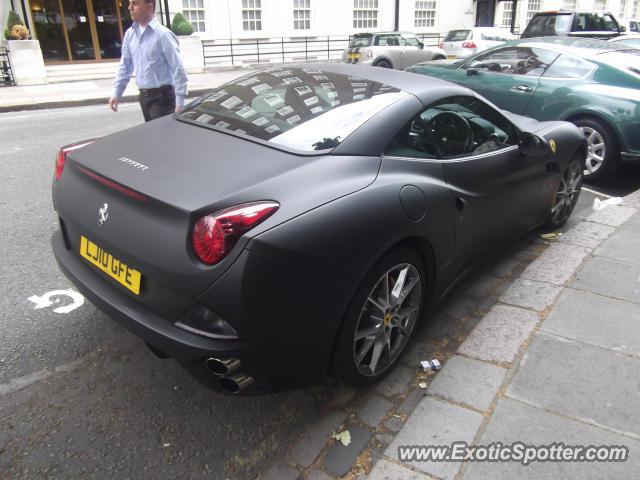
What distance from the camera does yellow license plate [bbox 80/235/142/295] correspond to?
2244mm

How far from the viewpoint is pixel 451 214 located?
291 centimetres

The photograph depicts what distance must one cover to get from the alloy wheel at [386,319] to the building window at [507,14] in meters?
33.4

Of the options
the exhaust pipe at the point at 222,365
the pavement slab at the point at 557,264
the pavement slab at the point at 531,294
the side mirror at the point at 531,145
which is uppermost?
the side mirror at the point at 531,145

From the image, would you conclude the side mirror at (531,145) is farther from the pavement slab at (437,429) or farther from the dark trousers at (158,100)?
the dark trousers at (158,100)

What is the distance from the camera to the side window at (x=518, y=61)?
266 inches

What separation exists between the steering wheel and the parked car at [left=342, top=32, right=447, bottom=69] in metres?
14.0

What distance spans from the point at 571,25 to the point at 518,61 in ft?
31.3

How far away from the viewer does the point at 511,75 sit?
6902 mm

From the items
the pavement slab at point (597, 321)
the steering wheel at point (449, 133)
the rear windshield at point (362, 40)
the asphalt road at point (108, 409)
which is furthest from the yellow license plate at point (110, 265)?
the rear windshield at point (362, 40)

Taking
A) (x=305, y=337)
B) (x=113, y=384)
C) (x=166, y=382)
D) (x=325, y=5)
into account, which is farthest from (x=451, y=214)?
(x=325, y=5)

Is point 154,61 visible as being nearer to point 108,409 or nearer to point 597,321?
point 108,409

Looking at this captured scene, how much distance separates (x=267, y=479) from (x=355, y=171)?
1.38 meters

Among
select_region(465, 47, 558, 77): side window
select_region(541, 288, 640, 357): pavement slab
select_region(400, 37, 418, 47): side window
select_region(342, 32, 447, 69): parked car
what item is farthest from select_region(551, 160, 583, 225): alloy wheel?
select_region(400, 37, 418, 47): side window

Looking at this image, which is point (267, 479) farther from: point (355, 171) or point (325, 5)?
point (325, 5)
